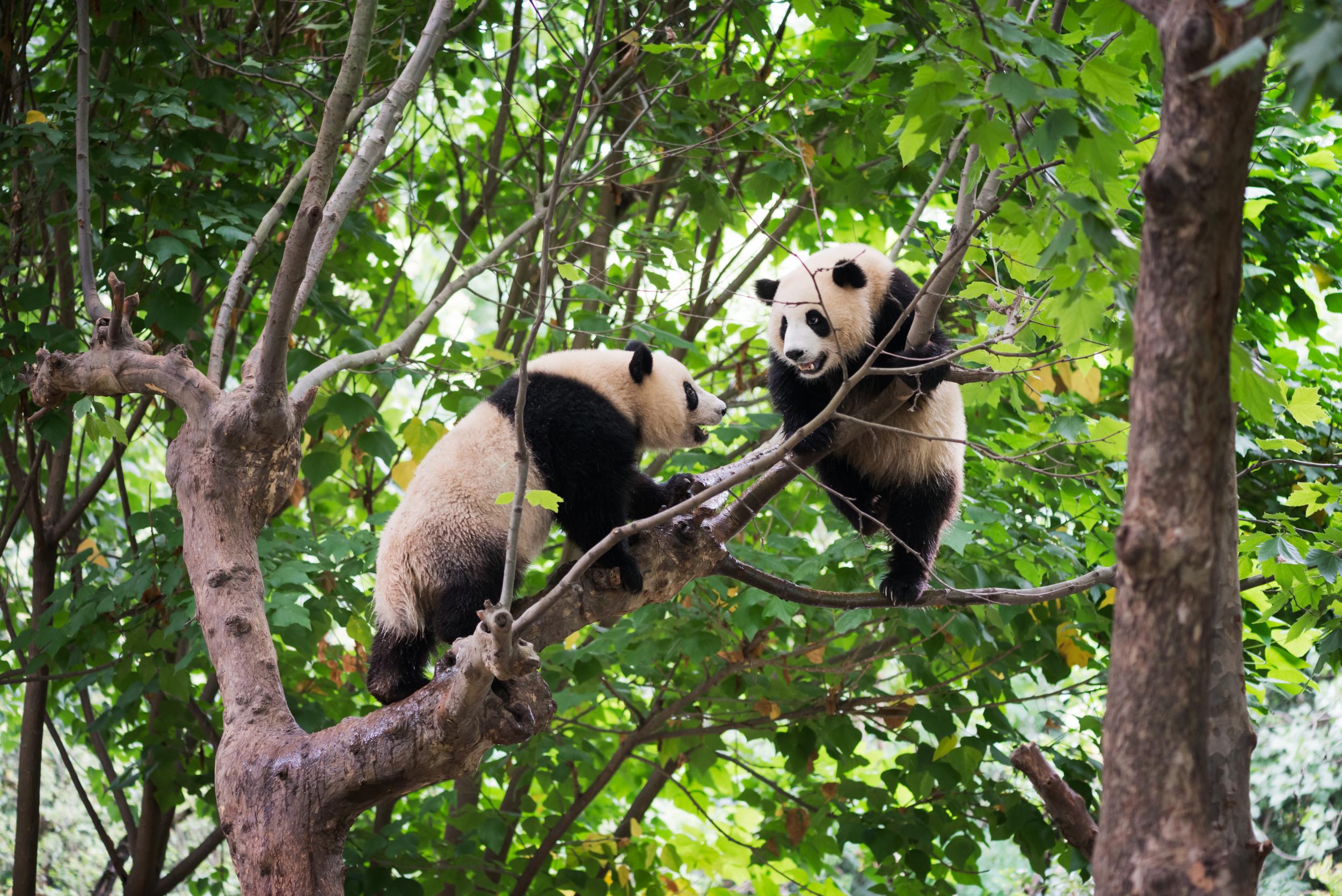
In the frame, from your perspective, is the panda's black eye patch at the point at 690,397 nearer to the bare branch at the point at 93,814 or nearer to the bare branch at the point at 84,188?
the bare branch at the point at 84,188

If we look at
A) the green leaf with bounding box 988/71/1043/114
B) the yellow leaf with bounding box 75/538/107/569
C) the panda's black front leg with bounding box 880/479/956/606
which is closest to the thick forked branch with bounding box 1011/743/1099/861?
the panda's black front leg with bounding box 880/479/956/606

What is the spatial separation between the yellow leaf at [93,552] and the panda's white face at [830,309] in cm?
370

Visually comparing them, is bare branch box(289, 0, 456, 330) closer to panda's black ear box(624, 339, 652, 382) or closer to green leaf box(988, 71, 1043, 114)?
panda's black ear box(624, 339, 652, 382)

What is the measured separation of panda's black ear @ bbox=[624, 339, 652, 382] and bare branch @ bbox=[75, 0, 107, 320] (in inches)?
83.7

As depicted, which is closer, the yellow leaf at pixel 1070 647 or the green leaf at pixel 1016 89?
the green leaf at pixel 1016 89

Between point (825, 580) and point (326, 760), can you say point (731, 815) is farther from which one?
point (326, 760)

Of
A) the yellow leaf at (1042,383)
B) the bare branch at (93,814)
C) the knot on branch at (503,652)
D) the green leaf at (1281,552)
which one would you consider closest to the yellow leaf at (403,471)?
the bare branch at (93,814)

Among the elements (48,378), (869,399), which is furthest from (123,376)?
(869,399)

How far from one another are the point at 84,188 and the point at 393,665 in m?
2.46

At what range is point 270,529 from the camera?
5.20 m

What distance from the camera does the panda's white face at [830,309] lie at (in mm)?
3883

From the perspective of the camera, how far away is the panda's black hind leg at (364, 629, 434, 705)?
3.67 meters

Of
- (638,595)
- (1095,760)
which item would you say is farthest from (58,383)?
(1095,760)

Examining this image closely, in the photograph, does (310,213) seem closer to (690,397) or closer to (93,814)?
(690,397)
